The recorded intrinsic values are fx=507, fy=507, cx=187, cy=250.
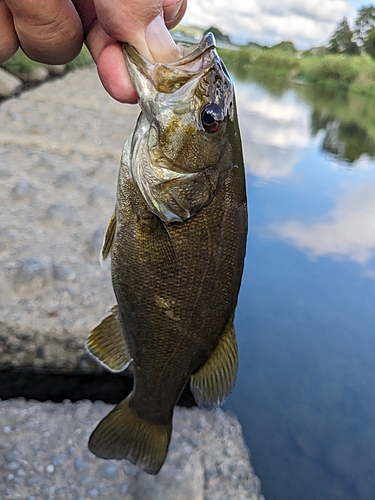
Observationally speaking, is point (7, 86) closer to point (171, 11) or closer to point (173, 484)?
point (171, 11)

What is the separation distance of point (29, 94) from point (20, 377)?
3607 millimetres

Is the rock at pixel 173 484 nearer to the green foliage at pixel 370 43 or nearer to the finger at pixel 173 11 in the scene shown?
the finger at pixel 173 11

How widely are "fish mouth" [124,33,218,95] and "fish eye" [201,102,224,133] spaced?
0.07 meters

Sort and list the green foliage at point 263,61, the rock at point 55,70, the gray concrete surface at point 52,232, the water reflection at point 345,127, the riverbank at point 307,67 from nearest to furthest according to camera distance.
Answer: the gray concrete surface at point 52,232
the rock at point 55,70
the water reflection at point 345,127
the riverbank at point 307,67
the green foliage at point 263,61

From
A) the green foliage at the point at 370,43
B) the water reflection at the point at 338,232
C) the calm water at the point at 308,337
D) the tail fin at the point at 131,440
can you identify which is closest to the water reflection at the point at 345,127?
the calm water at the point at 308,337

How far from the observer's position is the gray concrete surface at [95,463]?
3.84 feet

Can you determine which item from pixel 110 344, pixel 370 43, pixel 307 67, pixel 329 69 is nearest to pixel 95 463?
pixel 110 344

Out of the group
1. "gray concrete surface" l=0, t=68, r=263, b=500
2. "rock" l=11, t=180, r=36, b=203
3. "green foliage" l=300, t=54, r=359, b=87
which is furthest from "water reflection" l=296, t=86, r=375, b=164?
"green foliage" l=300, t=54, r=359, b=87

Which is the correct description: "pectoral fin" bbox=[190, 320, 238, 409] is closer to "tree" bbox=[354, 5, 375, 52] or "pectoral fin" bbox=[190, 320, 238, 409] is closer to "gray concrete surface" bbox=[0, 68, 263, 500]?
"gray concrete surface" bbox=[0, 68, 263, 500]

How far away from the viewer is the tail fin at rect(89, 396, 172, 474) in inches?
45.9

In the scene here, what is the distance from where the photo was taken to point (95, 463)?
124 cm

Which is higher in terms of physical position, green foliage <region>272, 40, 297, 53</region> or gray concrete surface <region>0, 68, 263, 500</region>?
green foliage <region>272, 40, 297, 53</region>

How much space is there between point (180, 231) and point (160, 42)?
0.38 m

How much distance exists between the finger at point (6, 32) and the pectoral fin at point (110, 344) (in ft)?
2.27
